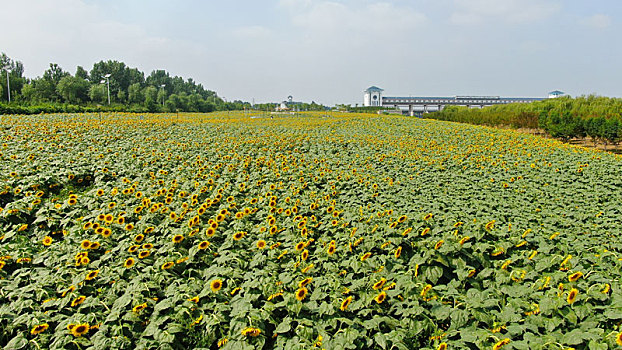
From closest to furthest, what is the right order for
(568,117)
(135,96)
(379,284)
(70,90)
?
(379,284) → (568,117) → (70,90) → (135,96)

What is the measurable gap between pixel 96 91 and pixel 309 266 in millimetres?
53855

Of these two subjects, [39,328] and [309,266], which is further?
[309,266]

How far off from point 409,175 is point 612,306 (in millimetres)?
4730

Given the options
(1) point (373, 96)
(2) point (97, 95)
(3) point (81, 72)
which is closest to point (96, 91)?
(2) point (97, 95)

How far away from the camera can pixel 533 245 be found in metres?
3.53

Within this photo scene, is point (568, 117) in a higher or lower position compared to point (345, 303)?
higher

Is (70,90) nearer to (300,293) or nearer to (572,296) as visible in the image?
(300,293)

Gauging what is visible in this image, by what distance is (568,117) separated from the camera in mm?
17312

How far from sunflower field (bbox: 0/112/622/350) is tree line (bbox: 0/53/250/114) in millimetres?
22164

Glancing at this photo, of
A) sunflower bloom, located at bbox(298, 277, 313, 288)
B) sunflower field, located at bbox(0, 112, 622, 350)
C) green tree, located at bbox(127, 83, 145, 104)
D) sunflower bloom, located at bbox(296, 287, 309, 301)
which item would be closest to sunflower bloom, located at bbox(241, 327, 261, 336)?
sunflower field, located at bbox(0, 112, 622, 350)

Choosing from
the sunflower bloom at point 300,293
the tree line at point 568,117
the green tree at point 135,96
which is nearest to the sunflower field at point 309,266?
the sunflower bloom at point 300,293

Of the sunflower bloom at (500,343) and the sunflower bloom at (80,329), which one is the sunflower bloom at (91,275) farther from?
the sunflower bloom at (500,343)

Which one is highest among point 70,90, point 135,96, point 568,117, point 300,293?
point 135,96

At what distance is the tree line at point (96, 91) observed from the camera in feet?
111
